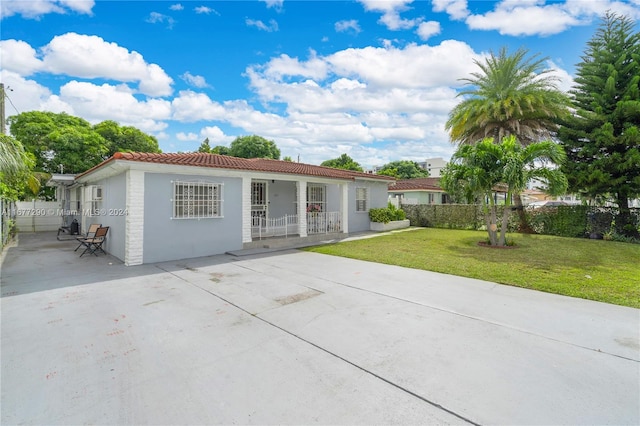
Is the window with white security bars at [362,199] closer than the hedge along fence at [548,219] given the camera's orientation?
No

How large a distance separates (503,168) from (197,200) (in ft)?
35.5

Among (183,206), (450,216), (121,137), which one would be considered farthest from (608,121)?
(121,137)

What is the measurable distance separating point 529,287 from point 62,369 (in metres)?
7.83

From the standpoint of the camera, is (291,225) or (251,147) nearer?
(291,225)

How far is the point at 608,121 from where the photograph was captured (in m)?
13.5

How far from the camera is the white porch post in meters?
8.21

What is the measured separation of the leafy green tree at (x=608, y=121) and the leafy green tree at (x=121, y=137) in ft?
Result: 103

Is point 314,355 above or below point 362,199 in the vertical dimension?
below

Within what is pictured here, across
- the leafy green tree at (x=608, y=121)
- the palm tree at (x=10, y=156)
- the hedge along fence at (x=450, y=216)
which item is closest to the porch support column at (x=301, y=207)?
the palm tree at (x=10, y=156)

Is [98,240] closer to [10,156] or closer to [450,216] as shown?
[10,156]

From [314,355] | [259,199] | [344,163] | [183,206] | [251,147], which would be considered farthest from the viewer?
[344,163]

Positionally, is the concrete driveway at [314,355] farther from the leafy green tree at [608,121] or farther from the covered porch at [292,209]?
the leafy green tree at [608,121]

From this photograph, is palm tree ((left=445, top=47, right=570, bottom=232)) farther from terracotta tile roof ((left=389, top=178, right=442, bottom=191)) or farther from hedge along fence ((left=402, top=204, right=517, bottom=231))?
terracotta tile roof ((left=389, top=178, right=442, bottom=191))

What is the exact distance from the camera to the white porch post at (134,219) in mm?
8211
